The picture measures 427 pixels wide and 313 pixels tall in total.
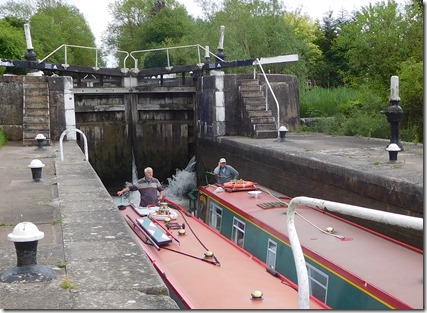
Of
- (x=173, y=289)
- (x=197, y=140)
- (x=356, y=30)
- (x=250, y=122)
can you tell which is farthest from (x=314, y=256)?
(x=197, y=140)

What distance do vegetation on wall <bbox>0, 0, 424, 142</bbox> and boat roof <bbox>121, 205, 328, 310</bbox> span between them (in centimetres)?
620

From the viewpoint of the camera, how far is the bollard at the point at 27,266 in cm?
336

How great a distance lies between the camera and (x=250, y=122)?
12.9 meters

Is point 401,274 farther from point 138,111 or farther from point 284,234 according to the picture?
point 138,111

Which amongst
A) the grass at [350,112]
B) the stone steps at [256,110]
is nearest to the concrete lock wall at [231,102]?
the stone steps at [256,110]

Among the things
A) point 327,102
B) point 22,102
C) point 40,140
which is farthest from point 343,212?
point 327,102

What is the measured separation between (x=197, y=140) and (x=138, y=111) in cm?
184

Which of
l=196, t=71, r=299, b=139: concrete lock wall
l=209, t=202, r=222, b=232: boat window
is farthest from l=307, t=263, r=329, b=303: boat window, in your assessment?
l=196, t=71, r=299, b=139: concrete lock wall

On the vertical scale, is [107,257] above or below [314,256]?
above

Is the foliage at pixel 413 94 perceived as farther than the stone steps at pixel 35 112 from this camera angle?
No

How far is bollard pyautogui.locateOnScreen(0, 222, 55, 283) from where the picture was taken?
3.36 meters

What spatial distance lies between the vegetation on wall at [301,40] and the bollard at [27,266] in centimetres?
867

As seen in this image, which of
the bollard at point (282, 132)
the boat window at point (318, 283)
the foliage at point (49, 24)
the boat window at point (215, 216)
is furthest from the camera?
the foliage at point (49, 24)

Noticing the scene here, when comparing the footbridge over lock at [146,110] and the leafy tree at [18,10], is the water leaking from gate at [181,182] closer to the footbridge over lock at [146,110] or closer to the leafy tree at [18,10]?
the footbridge over lock at [146,110]
